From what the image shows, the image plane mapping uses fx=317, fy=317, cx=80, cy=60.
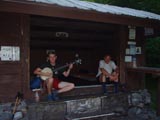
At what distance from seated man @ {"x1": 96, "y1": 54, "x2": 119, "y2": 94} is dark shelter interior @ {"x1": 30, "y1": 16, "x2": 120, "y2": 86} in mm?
276

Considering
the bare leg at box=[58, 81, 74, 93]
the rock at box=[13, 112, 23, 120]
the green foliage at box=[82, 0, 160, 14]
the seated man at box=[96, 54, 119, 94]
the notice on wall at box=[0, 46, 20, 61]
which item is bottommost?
the rock at box=[13, 112, 23, 120]

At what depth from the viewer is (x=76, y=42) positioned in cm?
1043

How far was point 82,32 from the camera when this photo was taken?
31.3ft

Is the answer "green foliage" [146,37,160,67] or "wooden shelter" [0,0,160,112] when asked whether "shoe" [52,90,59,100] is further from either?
"green foliage" [146,37,160,67]

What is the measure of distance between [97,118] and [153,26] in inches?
116

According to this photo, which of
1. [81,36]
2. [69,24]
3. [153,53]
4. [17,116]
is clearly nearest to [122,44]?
[81,36]

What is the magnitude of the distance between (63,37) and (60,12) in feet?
10.4

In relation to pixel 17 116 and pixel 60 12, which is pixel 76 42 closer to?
pixel 60 12

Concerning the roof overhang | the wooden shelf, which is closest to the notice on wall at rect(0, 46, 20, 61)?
the roof overhang

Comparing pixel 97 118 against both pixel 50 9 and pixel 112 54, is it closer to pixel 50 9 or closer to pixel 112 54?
pixel 112 54

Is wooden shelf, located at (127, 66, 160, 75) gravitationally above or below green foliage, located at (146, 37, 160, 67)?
below

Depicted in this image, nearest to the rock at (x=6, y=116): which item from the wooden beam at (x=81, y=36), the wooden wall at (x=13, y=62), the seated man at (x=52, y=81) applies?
the wooden wall at (x=13, y=62)

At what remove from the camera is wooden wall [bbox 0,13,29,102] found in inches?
261

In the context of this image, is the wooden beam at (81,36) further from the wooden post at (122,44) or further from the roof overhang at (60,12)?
the roof overhang at (60,12)
